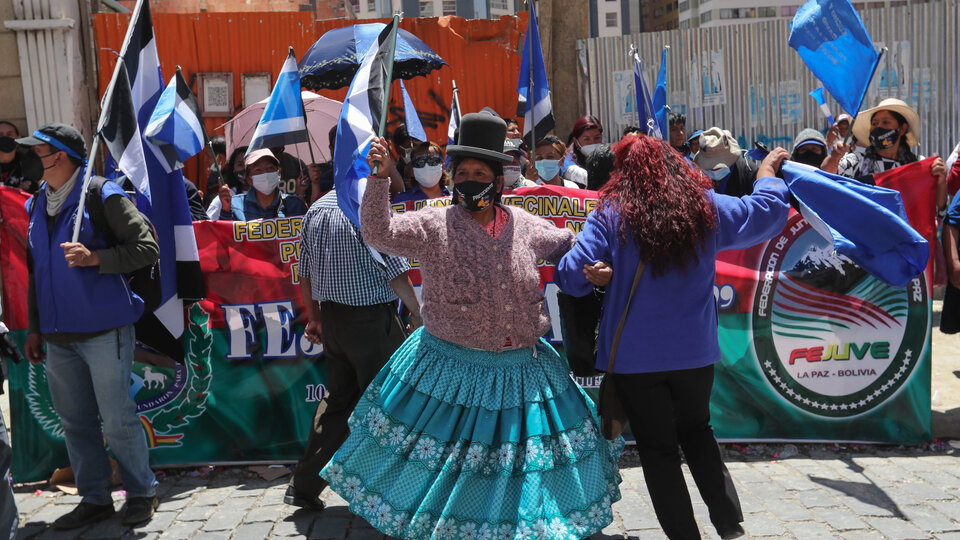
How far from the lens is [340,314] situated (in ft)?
15.4

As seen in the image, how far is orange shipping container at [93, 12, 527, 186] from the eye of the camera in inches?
444

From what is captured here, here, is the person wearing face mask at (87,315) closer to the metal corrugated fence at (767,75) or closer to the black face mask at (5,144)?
the black face mask at (5,144)

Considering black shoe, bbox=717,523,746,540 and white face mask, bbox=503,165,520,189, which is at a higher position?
white face mask, bbox=503,165,520,189

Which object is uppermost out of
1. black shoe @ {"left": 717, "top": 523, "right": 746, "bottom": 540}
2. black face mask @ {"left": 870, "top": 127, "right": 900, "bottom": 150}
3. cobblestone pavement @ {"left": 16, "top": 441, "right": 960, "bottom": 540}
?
black face mask @ {"left": 870, "top": 127, "right": 900, "bottom": 150}

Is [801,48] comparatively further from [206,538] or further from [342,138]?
[206,538]

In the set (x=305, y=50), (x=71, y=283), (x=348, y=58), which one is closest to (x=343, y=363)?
(x=71, y=283)

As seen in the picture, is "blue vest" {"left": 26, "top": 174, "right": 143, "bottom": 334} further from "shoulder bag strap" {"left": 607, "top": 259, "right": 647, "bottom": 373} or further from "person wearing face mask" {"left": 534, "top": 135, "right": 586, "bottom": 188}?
"person wearing face mask" {"left": 534, "top": 135, "right": 586, "bottom": 188}

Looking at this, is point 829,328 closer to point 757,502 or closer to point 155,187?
point 757,502

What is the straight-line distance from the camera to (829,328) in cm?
560

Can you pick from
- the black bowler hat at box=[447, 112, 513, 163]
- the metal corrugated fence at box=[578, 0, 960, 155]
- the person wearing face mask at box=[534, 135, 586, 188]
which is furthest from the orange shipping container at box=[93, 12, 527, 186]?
the black bowler hat at box=[447, 112, 513, 163]

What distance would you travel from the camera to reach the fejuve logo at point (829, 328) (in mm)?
5590

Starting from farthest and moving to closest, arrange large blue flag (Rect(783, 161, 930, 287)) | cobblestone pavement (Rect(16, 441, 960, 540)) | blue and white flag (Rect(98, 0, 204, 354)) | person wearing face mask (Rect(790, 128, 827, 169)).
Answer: person wearing face mask (Rect(790, 128, 827, 169)) < blue and white flag (Rect(98, 0, 204, 354)) < cobblestone pavement (Rect(16, 441, 960, 540)) < large blue flag (Rect(783, 161, 930, 287))

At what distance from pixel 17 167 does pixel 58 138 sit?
4300 millimetres

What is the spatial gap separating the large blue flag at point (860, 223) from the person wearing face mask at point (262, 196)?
3.67 meters
